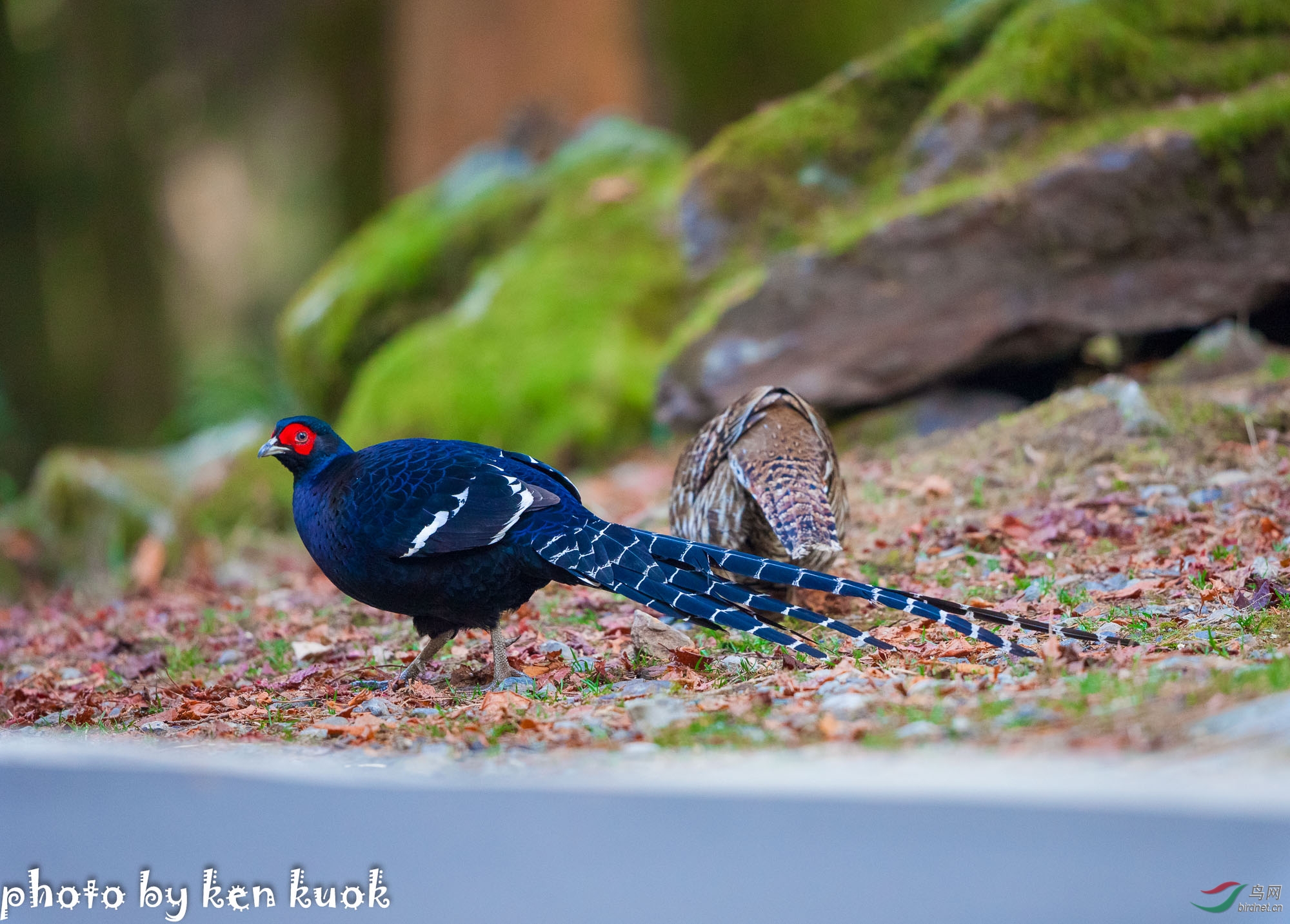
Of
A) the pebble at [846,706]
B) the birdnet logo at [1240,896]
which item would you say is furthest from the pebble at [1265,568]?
the birdnet logo at [1240,896]

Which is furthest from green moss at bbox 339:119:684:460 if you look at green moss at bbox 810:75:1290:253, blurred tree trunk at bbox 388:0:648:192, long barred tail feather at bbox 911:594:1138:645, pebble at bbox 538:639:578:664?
long barred tail feather at bbox 911:594:1138:645

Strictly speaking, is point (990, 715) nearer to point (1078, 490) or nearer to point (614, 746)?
point (614, 746)

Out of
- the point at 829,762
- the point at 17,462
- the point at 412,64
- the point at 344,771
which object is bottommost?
the point at 829,762

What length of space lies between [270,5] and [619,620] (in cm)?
1799

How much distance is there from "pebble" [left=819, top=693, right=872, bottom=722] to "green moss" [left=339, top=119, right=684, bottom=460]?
236 inches

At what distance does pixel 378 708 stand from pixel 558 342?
19.7 feet

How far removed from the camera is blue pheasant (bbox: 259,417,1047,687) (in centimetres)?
404

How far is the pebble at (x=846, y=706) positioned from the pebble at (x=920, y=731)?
0.21 meters

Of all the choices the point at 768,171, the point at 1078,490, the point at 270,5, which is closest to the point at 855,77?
the point at 768,171

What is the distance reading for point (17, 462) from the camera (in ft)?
61.4

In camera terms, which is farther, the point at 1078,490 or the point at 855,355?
the point at 855,355

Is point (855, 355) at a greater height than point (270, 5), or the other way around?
point (270, 5)

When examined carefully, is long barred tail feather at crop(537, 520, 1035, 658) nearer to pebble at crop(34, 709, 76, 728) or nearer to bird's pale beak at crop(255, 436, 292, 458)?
bird's pale beak at crop(255, 436, 292, 458)

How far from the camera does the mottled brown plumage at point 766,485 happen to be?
4.64 m
